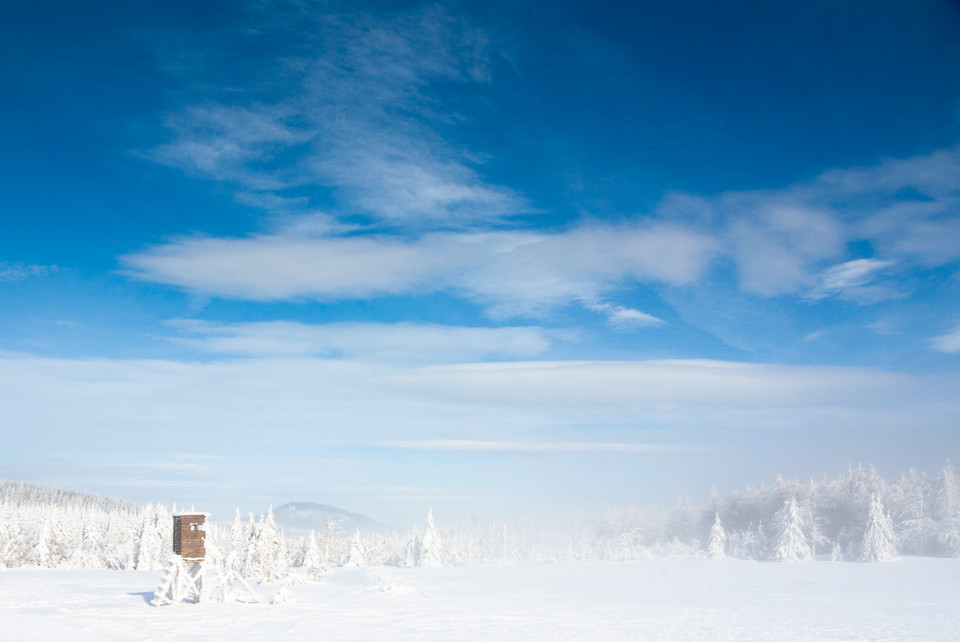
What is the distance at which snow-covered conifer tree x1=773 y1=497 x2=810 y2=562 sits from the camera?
78.8m

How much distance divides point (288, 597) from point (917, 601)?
33.8m

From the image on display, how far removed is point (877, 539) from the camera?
238 feet

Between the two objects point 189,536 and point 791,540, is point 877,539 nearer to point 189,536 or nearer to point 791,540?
point 791,540

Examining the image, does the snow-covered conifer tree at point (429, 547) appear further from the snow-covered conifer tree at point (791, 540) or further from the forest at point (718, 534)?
the snow-covered conifer tree at point (791, 540)

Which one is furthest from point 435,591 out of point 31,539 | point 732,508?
point 31,539

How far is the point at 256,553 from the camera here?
5978 centimetres

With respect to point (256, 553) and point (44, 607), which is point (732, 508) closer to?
point (256, 553)

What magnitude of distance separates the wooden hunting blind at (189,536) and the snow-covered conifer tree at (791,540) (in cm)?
6927

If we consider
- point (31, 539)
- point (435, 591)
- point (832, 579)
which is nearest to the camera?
point (435, 591)

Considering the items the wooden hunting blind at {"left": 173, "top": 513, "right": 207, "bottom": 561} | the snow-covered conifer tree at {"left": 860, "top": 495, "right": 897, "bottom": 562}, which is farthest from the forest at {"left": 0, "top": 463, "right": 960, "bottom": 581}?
the wooden hunting blind at {"left": 173, "top": 513, "right": 207, "bottom": 561}

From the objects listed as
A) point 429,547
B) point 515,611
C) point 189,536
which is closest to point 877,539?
point 429,547

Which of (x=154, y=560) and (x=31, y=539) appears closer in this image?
(x=154, y=560)

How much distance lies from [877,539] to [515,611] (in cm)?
6092

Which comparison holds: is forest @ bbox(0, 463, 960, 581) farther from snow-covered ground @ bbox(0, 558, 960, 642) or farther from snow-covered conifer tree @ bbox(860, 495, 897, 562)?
snow-covered ground @ bbox(0, 558, 960, 642)
